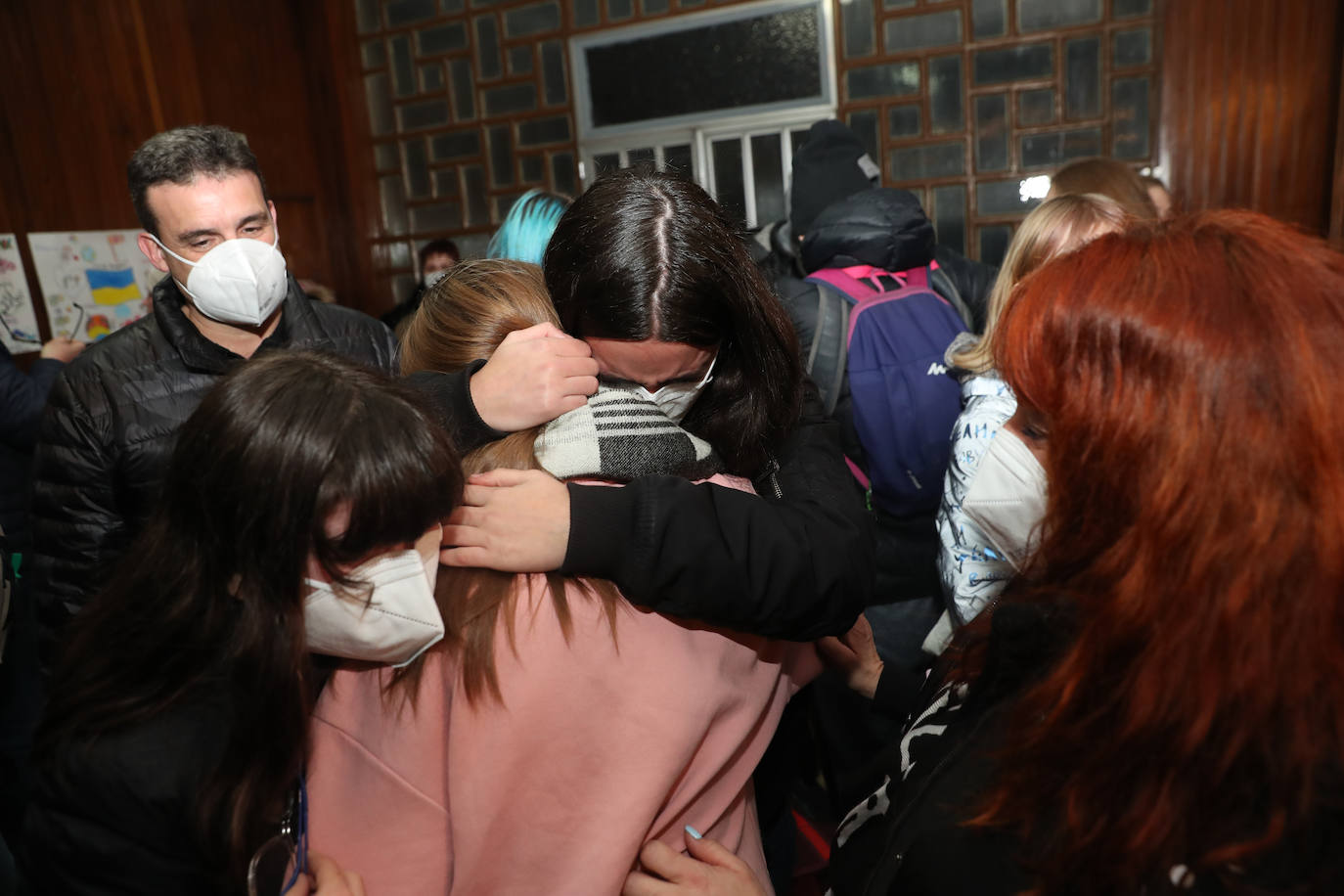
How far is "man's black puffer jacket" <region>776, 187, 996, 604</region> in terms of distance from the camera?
193cm

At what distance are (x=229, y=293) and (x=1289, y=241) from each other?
5.64 feet

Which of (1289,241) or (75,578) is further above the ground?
(1289,241)

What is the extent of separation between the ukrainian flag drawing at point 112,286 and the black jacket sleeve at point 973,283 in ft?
12.3

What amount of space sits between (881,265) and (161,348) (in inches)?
62.4

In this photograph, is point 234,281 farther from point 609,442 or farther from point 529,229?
point 609,442

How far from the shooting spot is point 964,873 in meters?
0.69

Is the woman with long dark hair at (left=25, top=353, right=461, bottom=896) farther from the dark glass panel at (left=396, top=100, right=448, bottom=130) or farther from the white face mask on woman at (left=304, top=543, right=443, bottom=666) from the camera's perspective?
the dark glass panel at (left=396, top=100, right=448, bottom=130)

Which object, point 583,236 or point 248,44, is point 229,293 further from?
point 248,44

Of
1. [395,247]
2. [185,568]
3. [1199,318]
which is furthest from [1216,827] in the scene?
[395,247]

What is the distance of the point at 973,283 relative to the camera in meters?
2.44

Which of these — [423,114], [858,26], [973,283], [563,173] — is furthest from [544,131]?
[973,283]

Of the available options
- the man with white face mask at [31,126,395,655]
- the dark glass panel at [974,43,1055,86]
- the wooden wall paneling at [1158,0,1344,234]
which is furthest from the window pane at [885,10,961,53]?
the man with white face mask at [31,126,395,655]

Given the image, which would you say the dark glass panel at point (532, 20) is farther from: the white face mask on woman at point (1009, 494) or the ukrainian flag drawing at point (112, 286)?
the white face mask on woman at point (1009, 494)

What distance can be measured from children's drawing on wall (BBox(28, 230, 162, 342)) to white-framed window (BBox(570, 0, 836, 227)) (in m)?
2.43
